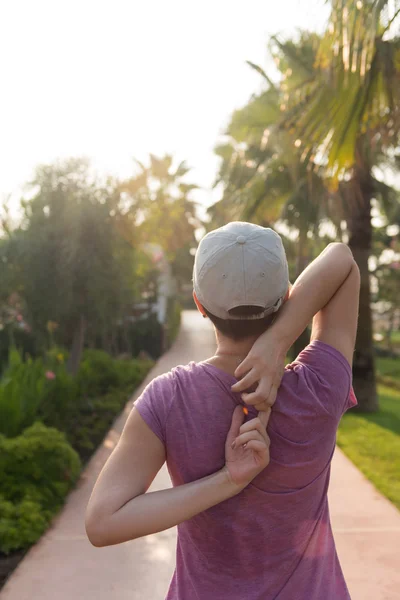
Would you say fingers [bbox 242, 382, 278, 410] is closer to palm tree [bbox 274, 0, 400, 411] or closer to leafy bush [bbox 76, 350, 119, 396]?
palm tree [bbox 274, 0, 400, 411]

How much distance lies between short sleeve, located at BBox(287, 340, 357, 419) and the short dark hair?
130mm

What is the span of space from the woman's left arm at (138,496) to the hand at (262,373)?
0.15 metres

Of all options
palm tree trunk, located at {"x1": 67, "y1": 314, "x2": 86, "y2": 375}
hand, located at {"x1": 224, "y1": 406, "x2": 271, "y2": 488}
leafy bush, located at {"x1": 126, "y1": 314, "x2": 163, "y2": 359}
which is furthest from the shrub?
leafy bush, located at {"x1": 126, "y1": 314, "x2": 163, "y2": 359}

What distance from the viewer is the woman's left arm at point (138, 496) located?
4.11 feet

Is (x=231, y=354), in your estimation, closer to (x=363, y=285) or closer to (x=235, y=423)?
(x=235, y=423)

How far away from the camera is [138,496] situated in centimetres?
127

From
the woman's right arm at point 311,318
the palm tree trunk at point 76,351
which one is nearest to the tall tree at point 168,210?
the palm tree trunk at point 76,351

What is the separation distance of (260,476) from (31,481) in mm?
4771

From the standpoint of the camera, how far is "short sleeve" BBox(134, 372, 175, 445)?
131 centimetres

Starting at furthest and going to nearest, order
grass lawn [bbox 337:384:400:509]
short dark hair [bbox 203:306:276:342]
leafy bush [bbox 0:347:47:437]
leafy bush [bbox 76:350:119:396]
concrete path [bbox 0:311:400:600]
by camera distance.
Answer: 1. leafy bush [bbox 76:350:119:396]
2. grass lawn [bbox 337:384:400:509]
3. leafy bush [bbox 0:347:47:437]
4. concrete path [bbox 0:311:400:600]
5. short dark hair [bbox 203:306:276:342]

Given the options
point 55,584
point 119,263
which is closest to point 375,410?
point 119,263

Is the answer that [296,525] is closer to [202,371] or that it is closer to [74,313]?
[202,371]

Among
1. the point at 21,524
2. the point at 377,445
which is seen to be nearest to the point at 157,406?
the point at 21,524

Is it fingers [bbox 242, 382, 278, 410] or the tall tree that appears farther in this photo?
the tall tree
